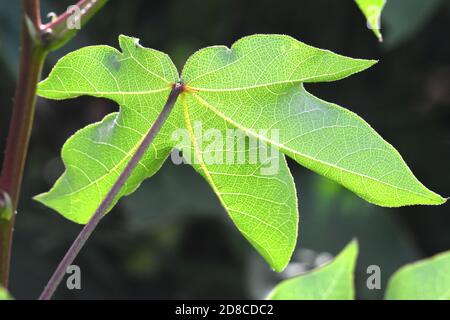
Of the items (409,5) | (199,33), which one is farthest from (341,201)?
(199,33)

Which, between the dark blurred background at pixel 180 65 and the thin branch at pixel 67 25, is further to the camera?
the dark blurred background at pixel 180 65

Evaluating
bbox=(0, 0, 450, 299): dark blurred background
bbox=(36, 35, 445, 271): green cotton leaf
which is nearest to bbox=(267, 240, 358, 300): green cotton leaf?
bbox=(36, 35, 445, 271): green cotton leaf

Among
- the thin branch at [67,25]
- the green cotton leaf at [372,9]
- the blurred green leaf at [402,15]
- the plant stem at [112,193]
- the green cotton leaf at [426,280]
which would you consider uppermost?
the blurred green leaf at [402,15]

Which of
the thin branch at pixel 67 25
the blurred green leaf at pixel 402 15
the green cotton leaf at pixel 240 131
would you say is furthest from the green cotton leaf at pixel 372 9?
the blurred green leaf at pixel 402 15

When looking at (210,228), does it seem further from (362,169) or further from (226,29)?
(362,169)

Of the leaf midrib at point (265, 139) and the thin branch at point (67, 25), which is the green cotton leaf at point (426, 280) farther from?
the thin branch at point (67, 25)

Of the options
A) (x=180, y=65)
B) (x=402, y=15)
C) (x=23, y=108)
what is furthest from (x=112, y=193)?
(x=180, y=65)

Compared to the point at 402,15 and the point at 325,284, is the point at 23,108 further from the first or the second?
the point at 402,15

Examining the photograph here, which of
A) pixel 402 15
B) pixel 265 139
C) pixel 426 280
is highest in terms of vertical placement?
pixel 402 15
